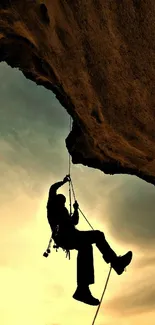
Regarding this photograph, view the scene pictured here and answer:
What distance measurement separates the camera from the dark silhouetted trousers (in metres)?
8.00

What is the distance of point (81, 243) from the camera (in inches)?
316

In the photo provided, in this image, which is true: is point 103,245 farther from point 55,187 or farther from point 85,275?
point 55,187

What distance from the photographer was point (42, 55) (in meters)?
7.43

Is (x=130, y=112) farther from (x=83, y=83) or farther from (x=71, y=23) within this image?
(x=71, y=23)

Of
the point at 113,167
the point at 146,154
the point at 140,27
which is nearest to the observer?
the point at 140,27

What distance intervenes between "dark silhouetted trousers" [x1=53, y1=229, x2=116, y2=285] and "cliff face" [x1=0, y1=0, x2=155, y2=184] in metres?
2.16

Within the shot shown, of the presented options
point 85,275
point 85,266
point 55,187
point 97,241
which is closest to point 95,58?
point 55,187

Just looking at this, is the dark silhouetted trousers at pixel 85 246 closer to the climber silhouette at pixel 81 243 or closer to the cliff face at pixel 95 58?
the climber silhouette at pixel 81 243

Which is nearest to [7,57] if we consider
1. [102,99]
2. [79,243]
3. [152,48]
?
[102,99]

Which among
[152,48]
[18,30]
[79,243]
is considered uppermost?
[152,48]

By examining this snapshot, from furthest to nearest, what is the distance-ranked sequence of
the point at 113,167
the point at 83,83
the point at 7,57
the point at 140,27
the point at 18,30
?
the point at 113,167 → the point at 7,57 → the point at 83,83 → the point at 18,30 → the point at 140,27

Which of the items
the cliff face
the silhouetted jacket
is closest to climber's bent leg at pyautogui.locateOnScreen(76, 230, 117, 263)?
the silhouetted jacket

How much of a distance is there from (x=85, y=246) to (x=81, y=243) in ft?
0.28

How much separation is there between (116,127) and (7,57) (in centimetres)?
241
